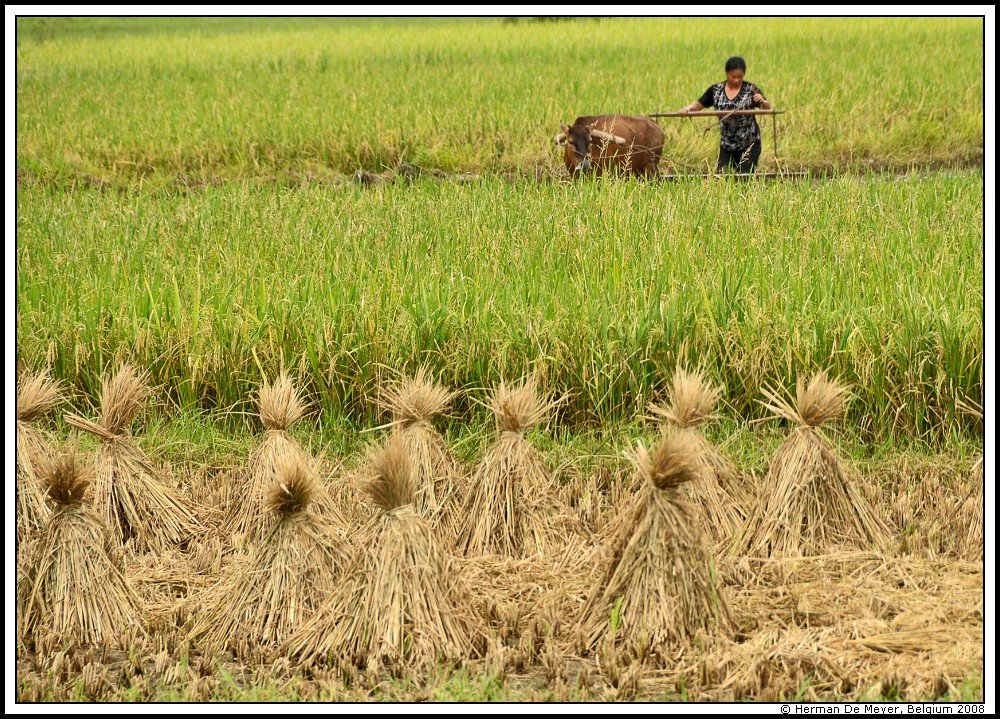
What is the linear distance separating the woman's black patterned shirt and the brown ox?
0.64 metres

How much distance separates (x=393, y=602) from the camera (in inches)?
90.6

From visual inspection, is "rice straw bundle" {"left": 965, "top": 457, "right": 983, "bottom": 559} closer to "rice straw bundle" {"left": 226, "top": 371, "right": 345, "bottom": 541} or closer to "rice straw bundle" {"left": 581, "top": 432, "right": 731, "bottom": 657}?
"rice straw bundle" {"left": 581, "top": 432, "right": 731, "bottom": 657}

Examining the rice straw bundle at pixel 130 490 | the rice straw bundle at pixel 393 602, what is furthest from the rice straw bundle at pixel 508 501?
the rice straw bundle at pixel 130 490

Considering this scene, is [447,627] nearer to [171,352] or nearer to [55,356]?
[171,352]

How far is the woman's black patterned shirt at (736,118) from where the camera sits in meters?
7.29

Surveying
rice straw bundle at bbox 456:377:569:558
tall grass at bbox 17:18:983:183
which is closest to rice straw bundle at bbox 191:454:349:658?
rice straw bundle at bbox 456:377:569:558

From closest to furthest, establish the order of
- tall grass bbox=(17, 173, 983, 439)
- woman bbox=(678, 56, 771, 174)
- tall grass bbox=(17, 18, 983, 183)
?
tall grass bbox=(17, 173, 983, 439), woman bbox=(678, 56, 771, 174), tall grass bbox=(17, 18, 983, 183)

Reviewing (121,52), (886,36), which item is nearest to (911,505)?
Answer: (886,36)

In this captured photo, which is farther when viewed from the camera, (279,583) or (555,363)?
(555,363)

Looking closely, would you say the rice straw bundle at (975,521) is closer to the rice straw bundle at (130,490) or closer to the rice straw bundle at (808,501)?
the rice straw bundle at (808,501)

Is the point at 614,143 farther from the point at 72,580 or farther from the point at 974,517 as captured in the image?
the point at 72,580

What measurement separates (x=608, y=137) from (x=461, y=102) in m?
4.20

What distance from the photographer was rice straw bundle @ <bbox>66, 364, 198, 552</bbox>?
9.76ft

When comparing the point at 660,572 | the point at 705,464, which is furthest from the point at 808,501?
the point at 660,572
